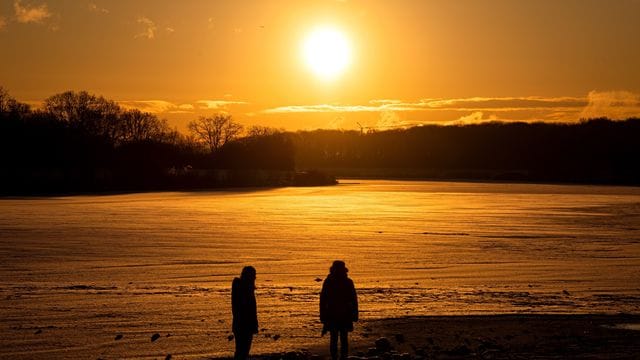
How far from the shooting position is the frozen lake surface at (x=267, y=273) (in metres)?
14.8

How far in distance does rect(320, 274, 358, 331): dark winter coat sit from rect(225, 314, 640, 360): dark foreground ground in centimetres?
72

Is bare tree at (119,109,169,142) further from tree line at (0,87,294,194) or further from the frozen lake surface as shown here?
the frozen lake surface

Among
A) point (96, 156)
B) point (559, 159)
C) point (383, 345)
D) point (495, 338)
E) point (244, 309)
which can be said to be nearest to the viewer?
point (244, 309)

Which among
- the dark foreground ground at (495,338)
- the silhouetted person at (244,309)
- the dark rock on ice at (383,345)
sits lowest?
the dark foreground ground at (495,338)

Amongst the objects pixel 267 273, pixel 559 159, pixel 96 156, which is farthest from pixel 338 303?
pixel 559 159

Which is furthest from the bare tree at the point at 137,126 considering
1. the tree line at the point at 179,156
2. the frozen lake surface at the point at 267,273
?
the frozen lake surface at the point at 267,273

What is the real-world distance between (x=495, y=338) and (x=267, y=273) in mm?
9662

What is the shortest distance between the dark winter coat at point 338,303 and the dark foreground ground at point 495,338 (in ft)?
2.35

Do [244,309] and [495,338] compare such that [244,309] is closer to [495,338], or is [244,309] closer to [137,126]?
[495,338]

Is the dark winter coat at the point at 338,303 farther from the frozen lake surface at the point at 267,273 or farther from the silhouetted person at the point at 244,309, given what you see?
the frozen lake surface at the point at 267,273

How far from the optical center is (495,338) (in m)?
14.2

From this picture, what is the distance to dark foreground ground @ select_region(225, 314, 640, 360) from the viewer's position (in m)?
13.1

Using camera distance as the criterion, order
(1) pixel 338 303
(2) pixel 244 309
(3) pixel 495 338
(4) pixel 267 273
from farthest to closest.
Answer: (4) pixel 267 273, (3) pixel 495 338, (1) pixel 338 303, (2) pixel 244 309

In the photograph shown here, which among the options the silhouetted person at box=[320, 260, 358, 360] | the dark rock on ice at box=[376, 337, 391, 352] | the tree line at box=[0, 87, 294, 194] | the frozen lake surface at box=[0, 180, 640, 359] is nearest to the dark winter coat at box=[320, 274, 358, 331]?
the silhouetted person at box=[320, 260, 358, 360]
